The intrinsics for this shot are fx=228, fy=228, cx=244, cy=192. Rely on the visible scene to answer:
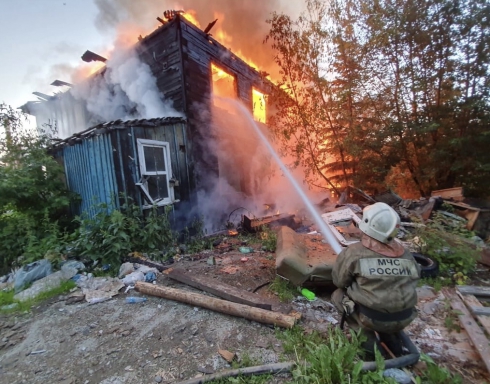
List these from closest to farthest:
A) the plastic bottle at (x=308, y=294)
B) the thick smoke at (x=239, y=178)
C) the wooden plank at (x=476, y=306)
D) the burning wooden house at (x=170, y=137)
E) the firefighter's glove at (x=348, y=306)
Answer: the firefighter's glove at (x=348, y=306) → the wooden plank at (x=476, y=306) → the plastic bottle at (x=308, y=294) → the burning wooden house at (x=170, y=137) → the thick smoke at (x=239, y=178)

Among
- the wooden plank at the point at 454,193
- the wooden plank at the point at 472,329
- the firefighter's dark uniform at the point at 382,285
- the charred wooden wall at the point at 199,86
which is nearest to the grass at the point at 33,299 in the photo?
the charred wooden wall at the point at 199,86

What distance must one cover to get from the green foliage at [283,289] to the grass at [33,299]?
3640mm

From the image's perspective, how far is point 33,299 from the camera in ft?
12.6

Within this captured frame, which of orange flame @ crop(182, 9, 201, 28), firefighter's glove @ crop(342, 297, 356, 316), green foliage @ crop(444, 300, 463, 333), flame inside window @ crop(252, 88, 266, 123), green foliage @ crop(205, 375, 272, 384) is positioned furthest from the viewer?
flame inside window @ crop(252, 88, 266, 123)

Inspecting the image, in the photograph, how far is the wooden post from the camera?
2.82 metres

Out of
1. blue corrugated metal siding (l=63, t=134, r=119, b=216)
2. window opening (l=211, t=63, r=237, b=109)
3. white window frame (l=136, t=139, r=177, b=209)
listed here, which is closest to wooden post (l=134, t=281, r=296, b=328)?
white window frame (l=136, t=139, r=177, b=209)

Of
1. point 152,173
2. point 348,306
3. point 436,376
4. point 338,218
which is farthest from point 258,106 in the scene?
point 436,376

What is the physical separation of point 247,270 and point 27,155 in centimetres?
674

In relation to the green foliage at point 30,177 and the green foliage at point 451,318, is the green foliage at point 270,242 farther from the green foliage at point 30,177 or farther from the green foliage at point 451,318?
the green foliage at point 30,177

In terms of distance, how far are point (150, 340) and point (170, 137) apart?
5.59 m

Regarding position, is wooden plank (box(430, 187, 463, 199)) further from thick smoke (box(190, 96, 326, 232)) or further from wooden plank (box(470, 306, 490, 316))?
wooden plank (box(470, 306, 490, 316))

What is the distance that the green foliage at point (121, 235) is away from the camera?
484 cm

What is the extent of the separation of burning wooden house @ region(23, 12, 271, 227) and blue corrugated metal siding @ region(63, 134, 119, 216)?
24mm

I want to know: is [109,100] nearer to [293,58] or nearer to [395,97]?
[293,58]
